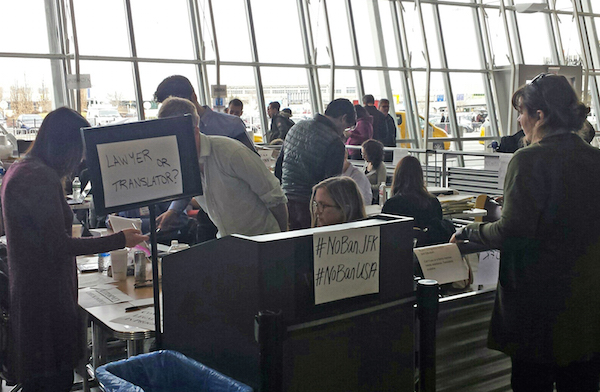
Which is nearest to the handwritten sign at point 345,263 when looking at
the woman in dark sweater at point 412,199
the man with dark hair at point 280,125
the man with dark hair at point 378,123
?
the woman in dark sweater at point 412,199

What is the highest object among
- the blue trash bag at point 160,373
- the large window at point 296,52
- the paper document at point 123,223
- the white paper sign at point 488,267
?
the large window at point 296,52

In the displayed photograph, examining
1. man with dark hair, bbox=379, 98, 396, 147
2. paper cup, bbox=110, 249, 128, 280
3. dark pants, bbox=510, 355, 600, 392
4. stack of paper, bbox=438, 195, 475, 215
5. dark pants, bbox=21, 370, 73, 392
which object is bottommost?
dark pants, bbox=510, 355, 600, 392

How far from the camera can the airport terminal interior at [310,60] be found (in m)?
7.47

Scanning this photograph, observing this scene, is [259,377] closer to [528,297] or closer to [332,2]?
[528,297]

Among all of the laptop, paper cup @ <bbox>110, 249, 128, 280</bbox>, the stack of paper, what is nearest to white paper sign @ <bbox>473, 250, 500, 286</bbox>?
paper cup @ <bbox>110, 249, 128, 280</bbox>

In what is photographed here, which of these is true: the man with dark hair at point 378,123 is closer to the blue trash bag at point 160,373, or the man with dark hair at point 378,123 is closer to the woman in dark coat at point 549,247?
the woman in dark coat at point 549,247

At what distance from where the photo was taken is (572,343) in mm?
1663

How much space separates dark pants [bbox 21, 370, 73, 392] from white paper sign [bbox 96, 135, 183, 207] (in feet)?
2.55

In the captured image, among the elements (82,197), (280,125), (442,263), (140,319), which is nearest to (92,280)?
(140,319)

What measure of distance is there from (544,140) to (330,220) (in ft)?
2.98

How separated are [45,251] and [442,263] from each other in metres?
1.17

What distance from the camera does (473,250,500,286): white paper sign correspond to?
1.84m

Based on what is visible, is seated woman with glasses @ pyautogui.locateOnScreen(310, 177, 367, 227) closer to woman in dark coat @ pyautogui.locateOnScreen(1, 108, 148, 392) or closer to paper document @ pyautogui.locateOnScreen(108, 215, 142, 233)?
woman in dark coat @ pyautogui.locateOnScreen(1, 108, 148, 392)

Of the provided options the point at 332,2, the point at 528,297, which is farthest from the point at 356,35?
the point at 528,297
